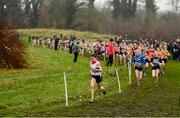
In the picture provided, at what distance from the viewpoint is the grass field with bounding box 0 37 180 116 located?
59.7ft

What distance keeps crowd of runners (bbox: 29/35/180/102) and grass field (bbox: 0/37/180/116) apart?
1.05 m

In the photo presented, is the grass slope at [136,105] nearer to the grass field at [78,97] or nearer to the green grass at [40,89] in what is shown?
the grass field at [78,97]

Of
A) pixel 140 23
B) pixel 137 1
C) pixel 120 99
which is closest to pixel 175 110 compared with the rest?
pixel 120 99

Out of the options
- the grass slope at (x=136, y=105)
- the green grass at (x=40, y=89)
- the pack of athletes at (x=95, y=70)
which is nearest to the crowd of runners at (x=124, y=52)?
the pack of athletes at (x=95, y=70)

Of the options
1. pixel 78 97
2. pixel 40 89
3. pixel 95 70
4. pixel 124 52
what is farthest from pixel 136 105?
pixel 124 52

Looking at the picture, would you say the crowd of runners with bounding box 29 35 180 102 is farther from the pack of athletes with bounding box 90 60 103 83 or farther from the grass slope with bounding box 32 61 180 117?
the grass slope with bounding box 32 61 180 117

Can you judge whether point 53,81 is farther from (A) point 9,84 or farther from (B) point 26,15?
(B) point 26,15

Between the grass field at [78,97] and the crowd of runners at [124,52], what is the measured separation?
3.46 ft

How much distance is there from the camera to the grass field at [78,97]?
59.7ft

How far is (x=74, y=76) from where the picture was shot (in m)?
28.6

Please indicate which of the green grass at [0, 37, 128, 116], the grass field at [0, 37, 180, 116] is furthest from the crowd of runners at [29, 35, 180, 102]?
the green grass at [0, 37, 128, 116]

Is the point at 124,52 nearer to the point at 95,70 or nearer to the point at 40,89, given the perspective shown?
the point at 40,89

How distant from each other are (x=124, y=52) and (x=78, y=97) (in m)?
17.6

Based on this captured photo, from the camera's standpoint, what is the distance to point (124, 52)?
129ft
